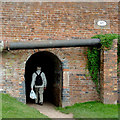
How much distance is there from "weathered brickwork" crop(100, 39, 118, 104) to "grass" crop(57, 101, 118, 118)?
344mm

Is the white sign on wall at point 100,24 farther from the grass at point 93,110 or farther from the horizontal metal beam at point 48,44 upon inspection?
the grass at point 93,110

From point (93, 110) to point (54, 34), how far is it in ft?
10.7

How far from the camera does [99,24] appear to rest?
8719mm

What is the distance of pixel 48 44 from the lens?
771cm

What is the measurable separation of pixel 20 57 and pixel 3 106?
2.25 metres

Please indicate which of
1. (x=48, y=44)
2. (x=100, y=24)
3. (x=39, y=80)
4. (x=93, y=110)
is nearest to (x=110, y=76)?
(x=93, y=110)

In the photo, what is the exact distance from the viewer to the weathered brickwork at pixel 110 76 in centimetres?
790

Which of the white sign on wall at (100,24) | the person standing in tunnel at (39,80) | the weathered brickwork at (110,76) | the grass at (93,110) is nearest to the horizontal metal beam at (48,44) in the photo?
the weathered brickwork at (110,76)

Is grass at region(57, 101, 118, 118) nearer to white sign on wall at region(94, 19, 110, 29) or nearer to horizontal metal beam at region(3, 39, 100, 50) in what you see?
horizontal metal beam at region(3, 39, 100, 50)

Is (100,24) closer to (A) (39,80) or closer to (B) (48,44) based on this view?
(B) (48,44)

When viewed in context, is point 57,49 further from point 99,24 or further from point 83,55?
point 99,24

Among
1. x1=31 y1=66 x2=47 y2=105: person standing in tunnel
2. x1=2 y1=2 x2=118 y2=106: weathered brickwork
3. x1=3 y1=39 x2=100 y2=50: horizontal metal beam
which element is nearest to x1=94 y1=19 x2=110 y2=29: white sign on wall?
x1=2 y1=2 x2=118 y2=106: weathered brickwork

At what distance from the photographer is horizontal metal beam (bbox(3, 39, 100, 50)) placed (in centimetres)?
766

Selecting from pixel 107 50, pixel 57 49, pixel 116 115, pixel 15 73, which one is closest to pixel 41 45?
→ pixel 57 49
